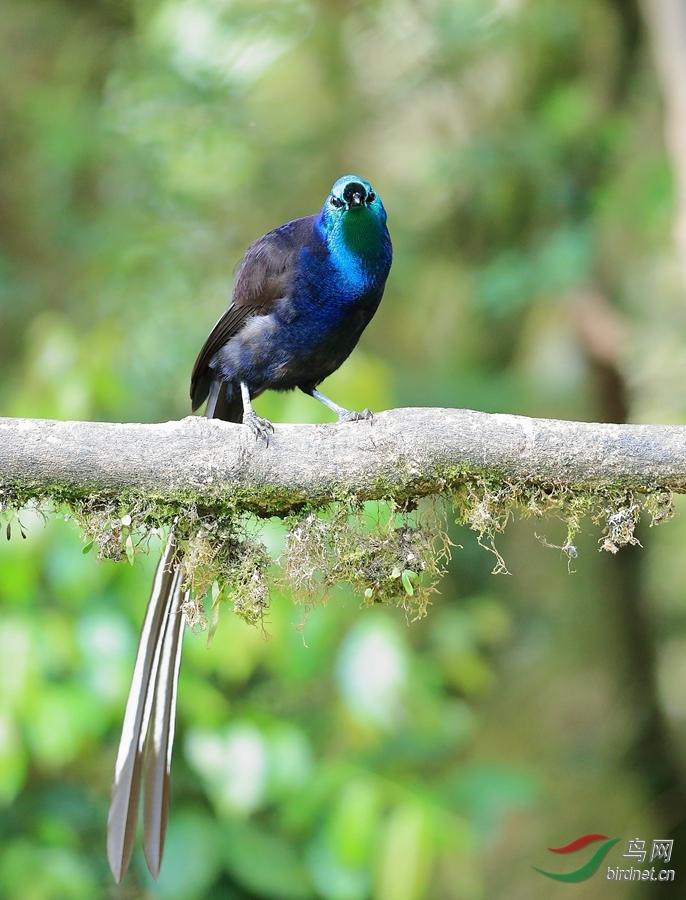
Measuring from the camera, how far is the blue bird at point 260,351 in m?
1.96

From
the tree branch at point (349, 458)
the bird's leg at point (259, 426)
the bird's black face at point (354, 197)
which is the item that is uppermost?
the bird's black face at point (354, 197)

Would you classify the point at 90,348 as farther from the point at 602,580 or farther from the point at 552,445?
the point at 602,580

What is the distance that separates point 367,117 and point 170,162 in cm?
105

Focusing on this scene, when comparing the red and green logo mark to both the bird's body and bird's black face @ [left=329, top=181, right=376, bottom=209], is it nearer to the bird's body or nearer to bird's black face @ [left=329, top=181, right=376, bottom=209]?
the bird's body

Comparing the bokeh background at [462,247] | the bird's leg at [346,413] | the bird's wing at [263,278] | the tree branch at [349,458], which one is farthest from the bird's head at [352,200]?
the bokeh background at [462,247]

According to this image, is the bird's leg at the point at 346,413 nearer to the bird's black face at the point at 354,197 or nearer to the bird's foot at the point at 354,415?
the bird's foot at the point at 354,415

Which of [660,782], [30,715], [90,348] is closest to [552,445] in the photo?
[30,715]

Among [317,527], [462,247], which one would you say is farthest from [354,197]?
[462,247]

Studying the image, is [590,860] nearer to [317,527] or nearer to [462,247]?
[317,527]

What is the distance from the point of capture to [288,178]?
4.75 meters

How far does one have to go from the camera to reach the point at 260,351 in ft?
7.99

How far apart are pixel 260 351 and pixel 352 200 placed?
0.46 meters

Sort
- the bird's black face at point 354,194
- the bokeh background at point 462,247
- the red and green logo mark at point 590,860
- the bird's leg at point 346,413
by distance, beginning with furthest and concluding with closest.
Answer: the bokeh background at point 462,247 < the red and green logo mark at point 590,860 < the bird's black face at point 354,194 < the bird's leg at point 346,413

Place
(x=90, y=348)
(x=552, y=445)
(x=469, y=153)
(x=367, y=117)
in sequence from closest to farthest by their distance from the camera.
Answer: (x=552, y=445) → (x=90, y=348) → (x=469, y=153) → (x=367, y=117)
